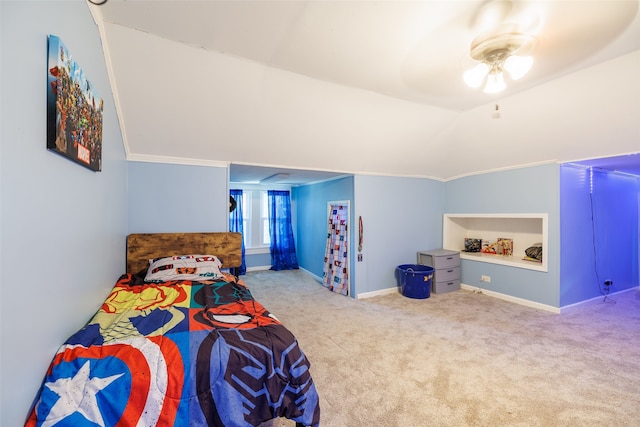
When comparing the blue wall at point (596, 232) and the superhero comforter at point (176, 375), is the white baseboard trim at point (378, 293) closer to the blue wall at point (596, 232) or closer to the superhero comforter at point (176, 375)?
the blue wall at point (596, 232)

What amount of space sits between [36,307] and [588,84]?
13.6ft

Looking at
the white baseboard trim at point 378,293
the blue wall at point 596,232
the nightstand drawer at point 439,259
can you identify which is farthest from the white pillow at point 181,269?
the blue wall at point 596,232

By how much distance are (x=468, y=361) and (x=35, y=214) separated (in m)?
3.10

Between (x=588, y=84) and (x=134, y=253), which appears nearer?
(x=588, y=84)

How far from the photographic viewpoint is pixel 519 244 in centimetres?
461

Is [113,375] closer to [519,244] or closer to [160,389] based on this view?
[160,389]

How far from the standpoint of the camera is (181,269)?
288 centimetres

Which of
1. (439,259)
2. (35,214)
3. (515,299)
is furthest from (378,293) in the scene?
(35,214)

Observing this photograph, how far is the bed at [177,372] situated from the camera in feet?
→ 3.83

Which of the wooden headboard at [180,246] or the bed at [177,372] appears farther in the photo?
the wooden headboard at [180,246]

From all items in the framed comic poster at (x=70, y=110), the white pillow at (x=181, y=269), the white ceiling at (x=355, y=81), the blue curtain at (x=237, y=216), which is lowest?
the white pillow at (x=181, y=269)

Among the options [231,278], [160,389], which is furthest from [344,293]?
[160,389]

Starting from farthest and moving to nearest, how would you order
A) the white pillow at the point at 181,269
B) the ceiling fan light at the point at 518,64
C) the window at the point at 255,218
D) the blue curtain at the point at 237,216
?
the window at the point at 255,218 → the blue curtain at the point at 237,216 → the white pillow at the point at 181,269 → the ceiling fan light at the point at 518,64

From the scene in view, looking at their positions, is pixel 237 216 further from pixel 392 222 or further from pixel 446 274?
pixel 446 274
